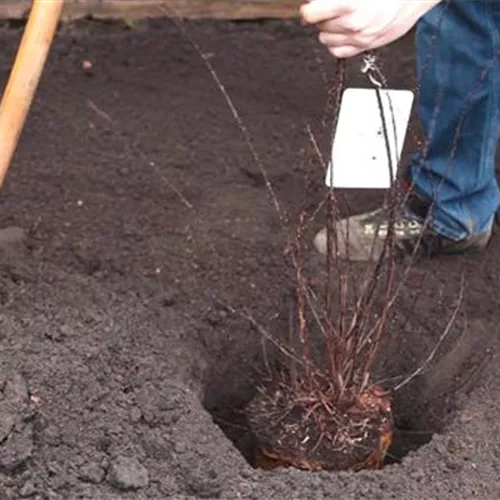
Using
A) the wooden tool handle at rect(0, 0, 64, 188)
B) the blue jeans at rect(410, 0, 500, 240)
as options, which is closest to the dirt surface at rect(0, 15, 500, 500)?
the blue jeans at rect(410, 0, 500, 240)

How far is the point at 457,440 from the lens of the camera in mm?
2121

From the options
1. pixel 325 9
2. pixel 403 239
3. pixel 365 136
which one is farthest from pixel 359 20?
pixel 403 239

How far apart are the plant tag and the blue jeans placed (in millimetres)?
242

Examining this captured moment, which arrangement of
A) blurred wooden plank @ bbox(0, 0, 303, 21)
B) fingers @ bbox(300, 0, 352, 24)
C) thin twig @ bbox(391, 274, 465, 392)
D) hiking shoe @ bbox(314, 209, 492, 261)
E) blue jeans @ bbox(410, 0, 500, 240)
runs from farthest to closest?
1. blurred wooden plank @ bbox(0, 0, 303, 21)
2. hiking shoe @ bbox(314, 209, 492, 261)
3. blue jeans @ bbox(410, 0, 500, 240)
4. thin twig @ bbox(391, 274, 465, 392)
5. fingers @ bbox(300, 0, 352, 24)

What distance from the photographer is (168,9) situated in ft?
11.0

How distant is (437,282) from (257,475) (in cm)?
67

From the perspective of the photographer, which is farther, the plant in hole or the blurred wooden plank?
the blurred wooden plank

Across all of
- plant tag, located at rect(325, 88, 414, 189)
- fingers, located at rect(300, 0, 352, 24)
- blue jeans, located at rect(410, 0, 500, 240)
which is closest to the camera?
fingers, located at rect(300, 0, 352, 24)

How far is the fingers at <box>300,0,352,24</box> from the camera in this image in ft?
5.99

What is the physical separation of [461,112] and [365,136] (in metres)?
0.46

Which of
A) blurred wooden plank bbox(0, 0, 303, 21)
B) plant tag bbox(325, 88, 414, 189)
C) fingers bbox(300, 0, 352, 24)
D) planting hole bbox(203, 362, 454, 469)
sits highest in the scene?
fingers bbox(300, 0, 352, 24)

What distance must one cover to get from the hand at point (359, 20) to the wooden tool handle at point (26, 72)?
1.22 feet

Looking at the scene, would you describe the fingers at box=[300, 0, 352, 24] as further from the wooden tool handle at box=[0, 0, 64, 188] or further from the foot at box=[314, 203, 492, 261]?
the foot at box=[314, 203, 492, 261]

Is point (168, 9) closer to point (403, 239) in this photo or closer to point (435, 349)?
point (403, 239)
